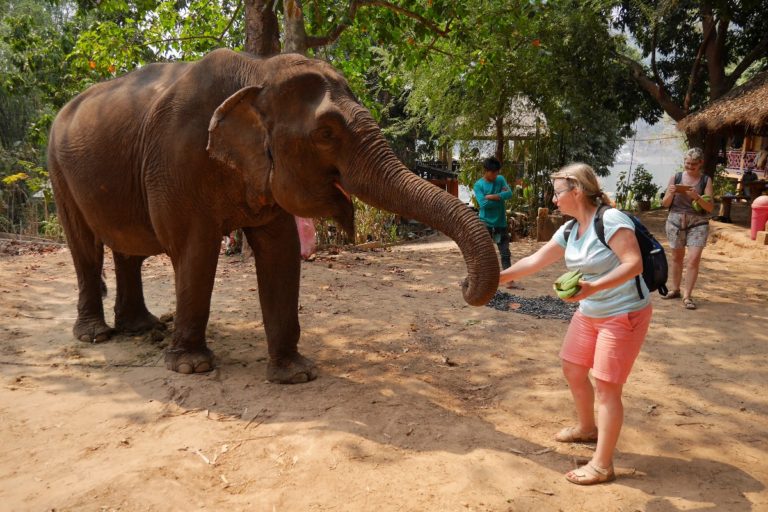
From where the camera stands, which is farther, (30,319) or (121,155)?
(30,319)

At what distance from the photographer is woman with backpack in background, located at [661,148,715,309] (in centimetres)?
701

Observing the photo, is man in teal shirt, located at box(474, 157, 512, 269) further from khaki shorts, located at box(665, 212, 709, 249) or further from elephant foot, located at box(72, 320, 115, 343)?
elephant foot, located at box(72, 320, 115, 343)

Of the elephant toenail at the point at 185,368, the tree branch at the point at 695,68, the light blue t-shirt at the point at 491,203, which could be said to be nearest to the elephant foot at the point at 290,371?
the elephant toenail at the point at 185,368

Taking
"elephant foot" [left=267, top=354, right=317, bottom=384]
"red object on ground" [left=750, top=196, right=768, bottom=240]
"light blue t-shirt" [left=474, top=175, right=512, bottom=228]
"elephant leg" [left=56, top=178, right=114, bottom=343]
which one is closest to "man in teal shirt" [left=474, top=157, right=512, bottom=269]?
"light blue t-shirt" [left=474, top=175, right=512, bottom=228]

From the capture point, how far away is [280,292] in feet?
15.5

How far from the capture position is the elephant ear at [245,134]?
400 centimetres

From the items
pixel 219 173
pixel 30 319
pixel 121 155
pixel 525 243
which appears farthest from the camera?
pixel 525 243

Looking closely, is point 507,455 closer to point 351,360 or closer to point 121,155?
point 351,360

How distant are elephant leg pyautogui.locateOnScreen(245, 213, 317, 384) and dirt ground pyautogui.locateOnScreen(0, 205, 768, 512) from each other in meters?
0.16

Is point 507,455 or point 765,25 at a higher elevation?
point 765,25

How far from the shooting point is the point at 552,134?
16.5 meters

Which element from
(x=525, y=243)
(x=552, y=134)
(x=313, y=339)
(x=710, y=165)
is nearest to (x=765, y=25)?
(x=710, y=165)

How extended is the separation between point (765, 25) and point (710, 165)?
3785mm

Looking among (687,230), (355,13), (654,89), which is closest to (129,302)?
(355,13)
